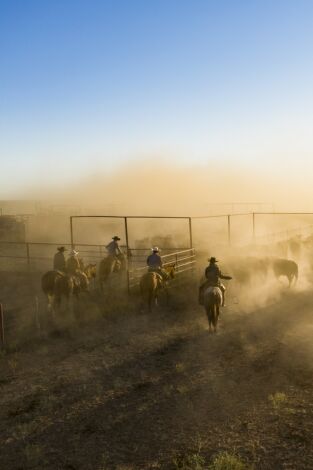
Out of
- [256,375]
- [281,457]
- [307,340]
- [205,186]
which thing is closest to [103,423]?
[281,457]

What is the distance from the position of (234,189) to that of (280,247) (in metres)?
85.2

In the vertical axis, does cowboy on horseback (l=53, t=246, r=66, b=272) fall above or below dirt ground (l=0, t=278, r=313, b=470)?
above

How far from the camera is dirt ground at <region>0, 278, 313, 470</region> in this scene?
6289 millimetres

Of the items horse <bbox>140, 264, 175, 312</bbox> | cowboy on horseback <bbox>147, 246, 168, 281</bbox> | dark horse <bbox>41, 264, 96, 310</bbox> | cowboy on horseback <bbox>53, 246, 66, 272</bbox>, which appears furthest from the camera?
cowboy on horseback <bbox>53, 246, 66, 272</bbox>

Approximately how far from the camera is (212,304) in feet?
39.5

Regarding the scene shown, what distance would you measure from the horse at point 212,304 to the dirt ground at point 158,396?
40 cm

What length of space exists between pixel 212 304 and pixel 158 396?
4392mm

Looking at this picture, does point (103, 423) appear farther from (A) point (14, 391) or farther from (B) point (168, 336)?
(B) point (168, 336)

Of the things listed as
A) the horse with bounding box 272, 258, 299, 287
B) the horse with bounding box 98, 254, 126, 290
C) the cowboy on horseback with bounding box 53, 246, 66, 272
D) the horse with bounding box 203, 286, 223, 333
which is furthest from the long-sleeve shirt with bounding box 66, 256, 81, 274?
the horse with bounding box 272, 258, 299, 287

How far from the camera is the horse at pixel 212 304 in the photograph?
12078mm

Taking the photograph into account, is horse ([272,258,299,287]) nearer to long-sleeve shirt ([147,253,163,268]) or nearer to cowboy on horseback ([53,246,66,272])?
long-sleeve shirt ([147,253,163,268])

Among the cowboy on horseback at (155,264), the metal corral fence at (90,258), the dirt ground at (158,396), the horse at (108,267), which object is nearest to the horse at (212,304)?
the dirt ground at (158,396)

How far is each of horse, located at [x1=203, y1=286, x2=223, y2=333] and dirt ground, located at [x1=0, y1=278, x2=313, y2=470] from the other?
398 mm

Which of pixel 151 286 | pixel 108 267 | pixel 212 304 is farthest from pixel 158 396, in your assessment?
pixel 108 267
